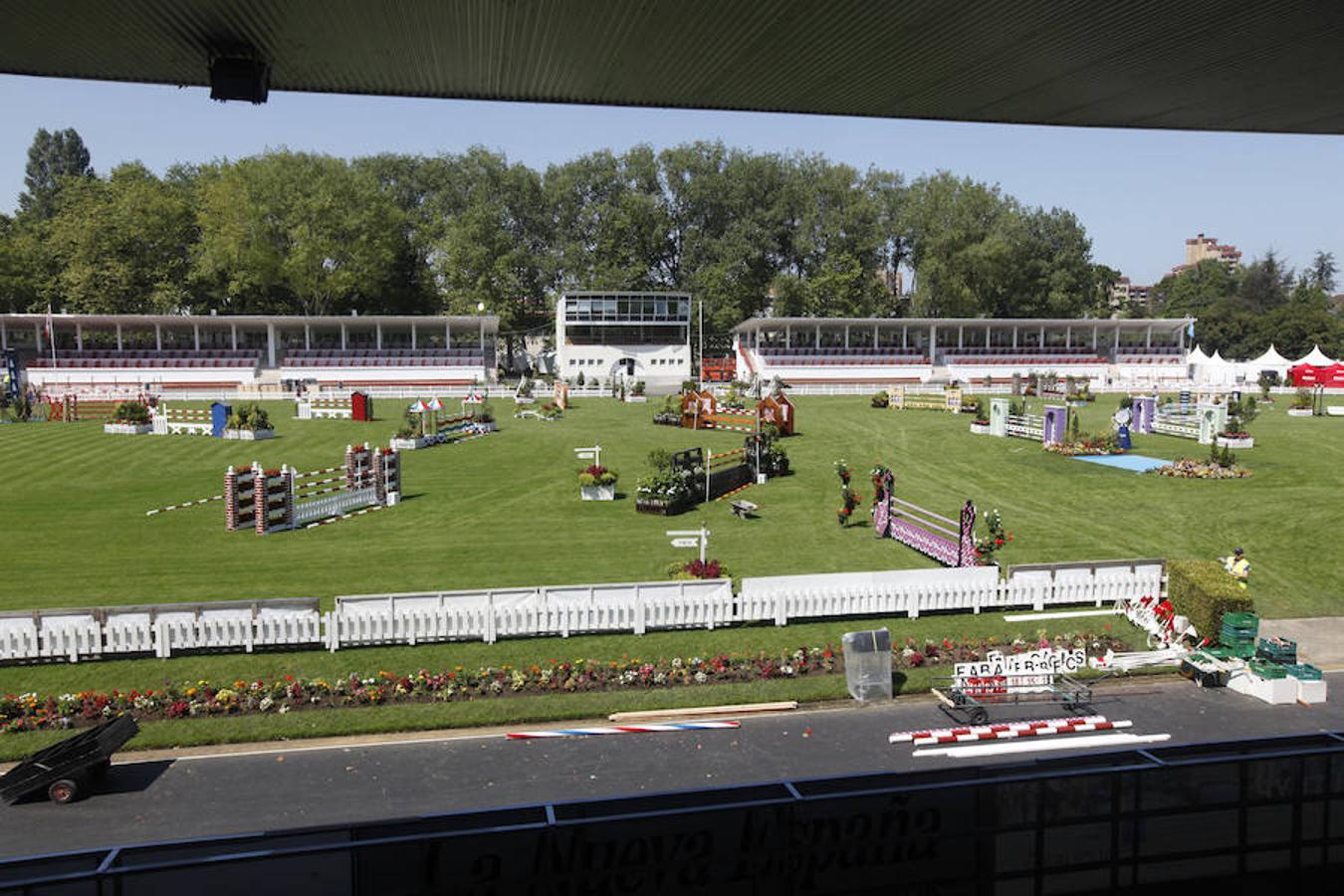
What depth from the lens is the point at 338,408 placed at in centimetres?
4812

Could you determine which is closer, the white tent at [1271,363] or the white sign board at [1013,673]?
the white sign board at [1013,673]

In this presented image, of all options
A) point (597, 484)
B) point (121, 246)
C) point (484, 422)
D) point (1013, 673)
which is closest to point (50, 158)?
point (121, 246)

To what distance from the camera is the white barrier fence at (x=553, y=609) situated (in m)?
15.1

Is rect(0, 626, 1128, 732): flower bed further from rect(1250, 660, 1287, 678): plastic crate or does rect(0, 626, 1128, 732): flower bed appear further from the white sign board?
rect(1250, 660, 1287, 678): plastic crate

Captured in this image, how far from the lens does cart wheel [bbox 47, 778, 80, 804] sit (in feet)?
35.1

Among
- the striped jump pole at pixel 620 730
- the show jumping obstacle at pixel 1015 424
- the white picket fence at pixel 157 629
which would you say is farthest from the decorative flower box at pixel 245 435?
the show jumping obstacle at pixel 1015 424

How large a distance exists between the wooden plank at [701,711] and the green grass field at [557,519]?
20.5ft

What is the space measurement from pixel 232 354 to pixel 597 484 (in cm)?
5321

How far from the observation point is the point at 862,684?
45.4ft

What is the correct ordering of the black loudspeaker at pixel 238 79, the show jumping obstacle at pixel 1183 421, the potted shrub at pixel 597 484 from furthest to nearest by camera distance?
the show jumping obstacle at pixel 1183 421, the potted shrub at pixel 597 484, the black loudspeaker at pixel 238 79

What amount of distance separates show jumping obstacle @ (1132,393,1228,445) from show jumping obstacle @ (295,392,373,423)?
36.8 metres

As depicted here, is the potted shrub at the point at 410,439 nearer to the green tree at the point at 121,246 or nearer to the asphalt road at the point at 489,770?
the asphalt road at the point at 489,770

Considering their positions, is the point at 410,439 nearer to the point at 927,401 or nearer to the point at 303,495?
the point at 303,495

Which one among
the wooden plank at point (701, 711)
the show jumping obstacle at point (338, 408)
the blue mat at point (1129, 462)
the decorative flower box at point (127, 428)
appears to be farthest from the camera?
the show jumping obstacle at point (338, 408)
